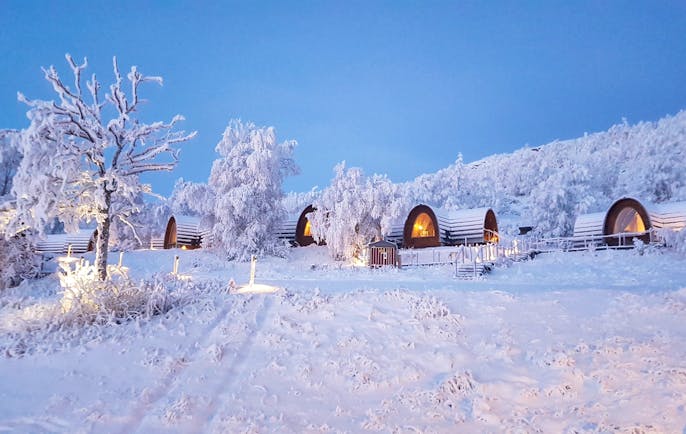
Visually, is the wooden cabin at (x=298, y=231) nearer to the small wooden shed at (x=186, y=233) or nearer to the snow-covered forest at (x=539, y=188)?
the snow-covered forest at (x=539, y=188)

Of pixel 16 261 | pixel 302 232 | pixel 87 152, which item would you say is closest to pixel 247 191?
pixel 302 232

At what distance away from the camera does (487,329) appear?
30.9ft

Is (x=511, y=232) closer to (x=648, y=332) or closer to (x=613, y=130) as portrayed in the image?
(x=648, y=332)

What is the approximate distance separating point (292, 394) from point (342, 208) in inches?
858

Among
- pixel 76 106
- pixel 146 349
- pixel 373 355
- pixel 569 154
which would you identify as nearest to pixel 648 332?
pixel 373 355

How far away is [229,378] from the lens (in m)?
7.73

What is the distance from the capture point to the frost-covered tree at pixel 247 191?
28375 millimetres

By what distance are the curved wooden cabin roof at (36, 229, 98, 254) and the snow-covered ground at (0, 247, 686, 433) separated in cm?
3187

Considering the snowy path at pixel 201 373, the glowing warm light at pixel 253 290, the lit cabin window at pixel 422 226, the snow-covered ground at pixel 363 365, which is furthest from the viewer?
the lit cabin window at pixel 422 226

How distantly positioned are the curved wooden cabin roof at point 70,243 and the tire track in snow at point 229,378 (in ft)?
113

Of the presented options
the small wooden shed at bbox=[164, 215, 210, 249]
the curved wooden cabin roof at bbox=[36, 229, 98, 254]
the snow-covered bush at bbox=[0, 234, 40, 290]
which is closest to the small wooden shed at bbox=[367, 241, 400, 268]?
the snow-covered bush at bbox=[0, 234, 40, 290]

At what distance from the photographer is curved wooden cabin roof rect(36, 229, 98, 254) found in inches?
1528

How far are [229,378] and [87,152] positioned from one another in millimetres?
8119

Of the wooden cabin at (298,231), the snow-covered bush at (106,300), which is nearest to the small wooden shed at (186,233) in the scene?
the wooden cabin at (298,231)
